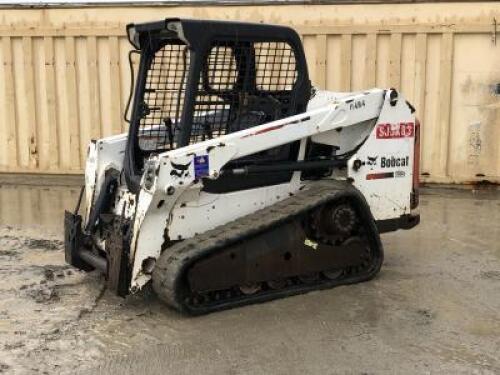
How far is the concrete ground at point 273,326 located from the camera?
12.4 feet

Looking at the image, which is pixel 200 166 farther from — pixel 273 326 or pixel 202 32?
pixel 273 326

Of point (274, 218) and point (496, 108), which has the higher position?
point (496, 108)

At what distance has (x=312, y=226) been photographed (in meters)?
4.88

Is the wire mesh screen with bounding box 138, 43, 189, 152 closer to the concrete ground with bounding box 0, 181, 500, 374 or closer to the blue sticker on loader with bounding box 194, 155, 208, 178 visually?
Result: the blue sticker on loader with bounding box 194, 155, 208, 178

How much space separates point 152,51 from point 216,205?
1.23 m

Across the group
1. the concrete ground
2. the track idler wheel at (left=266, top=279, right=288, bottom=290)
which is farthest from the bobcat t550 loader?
the concrete ground

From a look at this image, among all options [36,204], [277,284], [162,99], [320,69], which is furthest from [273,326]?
[320,69]

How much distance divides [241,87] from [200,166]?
0.78 m

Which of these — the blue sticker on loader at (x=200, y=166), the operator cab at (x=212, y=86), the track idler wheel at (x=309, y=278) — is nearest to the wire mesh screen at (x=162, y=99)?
the operator cab at (x=212, y=86)

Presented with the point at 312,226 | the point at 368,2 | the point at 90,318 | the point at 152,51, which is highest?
the point at 368,2

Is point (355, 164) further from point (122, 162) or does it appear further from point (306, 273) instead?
point (122, 162)

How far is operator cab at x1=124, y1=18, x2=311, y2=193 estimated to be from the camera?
15.0 ft

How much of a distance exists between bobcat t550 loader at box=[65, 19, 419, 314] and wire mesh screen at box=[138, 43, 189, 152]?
0.05 feet

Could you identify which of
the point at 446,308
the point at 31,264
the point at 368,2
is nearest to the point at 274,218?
the point at 446,308
